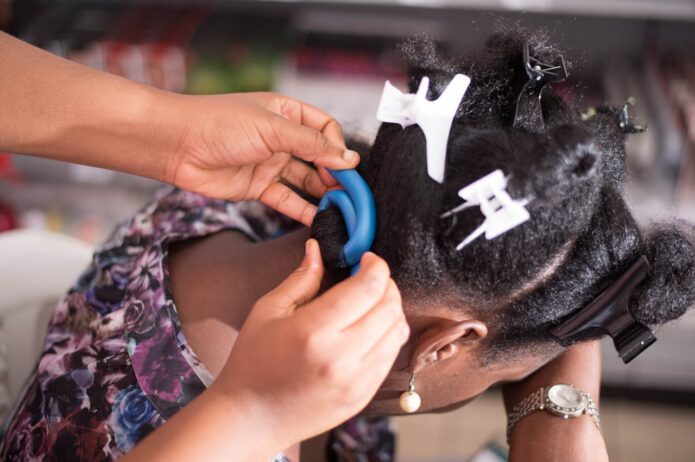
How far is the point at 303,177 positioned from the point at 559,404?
565mm

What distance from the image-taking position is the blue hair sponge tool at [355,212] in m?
0.87

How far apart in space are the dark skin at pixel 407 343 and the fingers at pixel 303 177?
0.12m

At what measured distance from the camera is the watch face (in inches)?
45.5

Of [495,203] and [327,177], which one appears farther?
[327,177]

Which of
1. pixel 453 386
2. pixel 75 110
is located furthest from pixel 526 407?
pixel 75 110

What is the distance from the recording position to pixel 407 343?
955 mm

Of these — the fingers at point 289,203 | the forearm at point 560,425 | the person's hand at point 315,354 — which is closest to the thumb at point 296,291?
the person's hand at point 315,354

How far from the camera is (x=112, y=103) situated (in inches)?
42.9

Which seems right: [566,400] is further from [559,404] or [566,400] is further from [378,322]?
[378,322]

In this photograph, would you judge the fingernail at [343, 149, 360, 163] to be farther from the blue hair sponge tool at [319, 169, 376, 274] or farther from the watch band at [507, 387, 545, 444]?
the watch band at [507, 387, 545, 444]

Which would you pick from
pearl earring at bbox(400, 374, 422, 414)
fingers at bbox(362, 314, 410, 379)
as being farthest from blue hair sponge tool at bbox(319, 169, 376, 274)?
pearl earring at bbox(400, 374, 422, 414)

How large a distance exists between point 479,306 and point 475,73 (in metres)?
0.31

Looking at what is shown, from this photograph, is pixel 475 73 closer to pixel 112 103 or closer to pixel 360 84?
pixel 112 103

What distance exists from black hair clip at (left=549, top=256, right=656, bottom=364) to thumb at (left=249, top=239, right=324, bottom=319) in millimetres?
337
